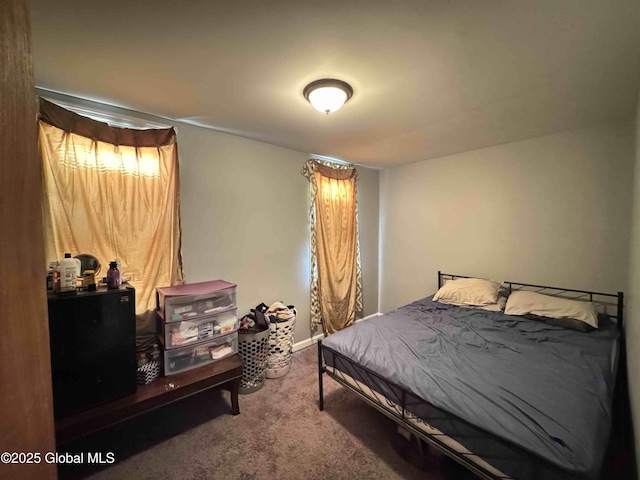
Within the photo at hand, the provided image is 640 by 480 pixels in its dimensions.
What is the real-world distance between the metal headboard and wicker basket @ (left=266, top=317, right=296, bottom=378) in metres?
2.60

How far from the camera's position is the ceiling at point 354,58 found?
1.19m

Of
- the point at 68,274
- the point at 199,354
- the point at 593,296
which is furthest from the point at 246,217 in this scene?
the point at 593,296

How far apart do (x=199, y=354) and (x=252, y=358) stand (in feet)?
Result: 1.64

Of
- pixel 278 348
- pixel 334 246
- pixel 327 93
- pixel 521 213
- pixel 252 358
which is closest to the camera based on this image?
pixel 327 93

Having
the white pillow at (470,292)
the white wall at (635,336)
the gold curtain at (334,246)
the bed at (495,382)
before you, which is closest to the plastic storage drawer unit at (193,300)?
the bed at (495,382)

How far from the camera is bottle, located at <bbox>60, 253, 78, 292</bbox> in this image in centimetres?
159

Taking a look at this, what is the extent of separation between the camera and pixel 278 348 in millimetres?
2691

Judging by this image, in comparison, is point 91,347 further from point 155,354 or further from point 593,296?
point 593,296

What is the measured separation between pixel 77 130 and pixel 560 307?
14.1 ft

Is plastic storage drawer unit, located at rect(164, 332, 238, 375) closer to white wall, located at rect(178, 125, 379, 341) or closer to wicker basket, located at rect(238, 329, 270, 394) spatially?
wicker basket, located at rect(238, 329, 270, 394)

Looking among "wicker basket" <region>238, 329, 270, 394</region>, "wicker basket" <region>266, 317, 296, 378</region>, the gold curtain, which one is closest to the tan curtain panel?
"wicker basket" <region>238, 329, 270, 394</region>

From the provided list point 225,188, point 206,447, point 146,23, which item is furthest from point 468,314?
point 146,23

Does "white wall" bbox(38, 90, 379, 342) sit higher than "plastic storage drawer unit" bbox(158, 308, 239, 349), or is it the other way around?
"white wall" bbox(38, 90, 379, 342)

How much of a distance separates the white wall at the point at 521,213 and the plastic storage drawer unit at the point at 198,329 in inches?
110
